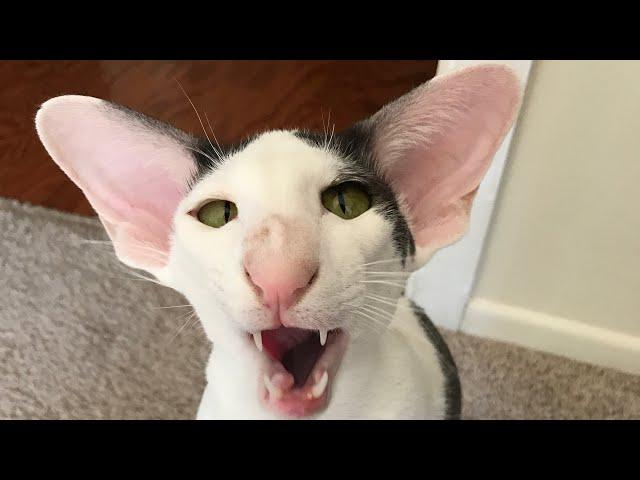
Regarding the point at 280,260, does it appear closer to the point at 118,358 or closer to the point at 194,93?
the point at 118,358

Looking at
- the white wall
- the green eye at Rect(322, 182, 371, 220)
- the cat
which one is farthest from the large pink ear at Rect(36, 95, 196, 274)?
the white wall

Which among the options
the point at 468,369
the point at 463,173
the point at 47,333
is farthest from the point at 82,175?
the point at 468,369

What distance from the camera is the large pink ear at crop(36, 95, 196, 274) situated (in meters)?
0.51

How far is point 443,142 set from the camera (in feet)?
1.82

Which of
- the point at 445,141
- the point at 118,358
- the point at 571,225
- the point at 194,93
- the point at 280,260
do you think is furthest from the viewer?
the point at 194,93

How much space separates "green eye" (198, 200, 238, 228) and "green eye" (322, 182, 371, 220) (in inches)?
2.7

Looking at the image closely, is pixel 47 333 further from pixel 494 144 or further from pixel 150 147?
pixel 494 144

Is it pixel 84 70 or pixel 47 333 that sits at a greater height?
pixel 84 70

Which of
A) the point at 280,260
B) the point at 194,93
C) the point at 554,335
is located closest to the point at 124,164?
the point at 280,260

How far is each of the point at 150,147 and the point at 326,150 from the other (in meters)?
0.15

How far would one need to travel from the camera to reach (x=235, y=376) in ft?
2.00

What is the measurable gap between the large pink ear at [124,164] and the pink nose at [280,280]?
0.57ft

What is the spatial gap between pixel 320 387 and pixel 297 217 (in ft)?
0.44
